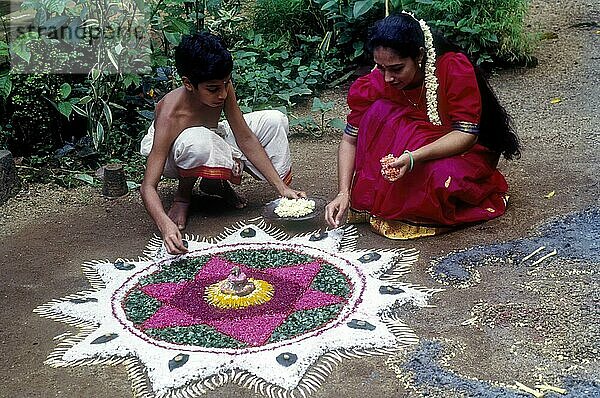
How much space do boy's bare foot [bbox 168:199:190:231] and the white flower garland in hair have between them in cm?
114

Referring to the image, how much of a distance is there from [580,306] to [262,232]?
1.32m

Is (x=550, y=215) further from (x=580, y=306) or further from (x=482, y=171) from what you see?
(x=580, y=306)

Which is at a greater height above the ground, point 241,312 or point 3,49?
point 3,49

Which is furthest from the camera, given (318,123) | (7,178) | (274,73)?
(274,73)

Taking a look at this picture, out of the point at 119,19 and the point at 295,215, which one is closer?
the point at 295,215

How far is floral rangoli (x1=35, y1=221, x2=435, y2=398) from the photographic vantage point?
233cm

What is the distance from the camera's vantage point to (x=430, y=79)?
314 cm

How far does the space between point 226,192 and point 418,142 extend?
981mm

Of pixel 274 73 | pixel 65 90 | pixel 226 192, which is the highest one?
pixel 65 90

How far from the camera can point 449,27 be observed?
5.60 meters

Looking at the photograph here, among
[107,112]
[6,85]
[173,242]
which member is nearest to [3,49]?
[6,85]

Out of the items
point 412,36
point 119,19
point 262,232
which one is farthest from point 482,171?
point 119,19

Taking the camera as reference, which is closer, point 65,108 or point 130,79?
point 65,108

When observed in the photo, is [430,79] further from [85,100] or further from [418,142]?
[85,100]
